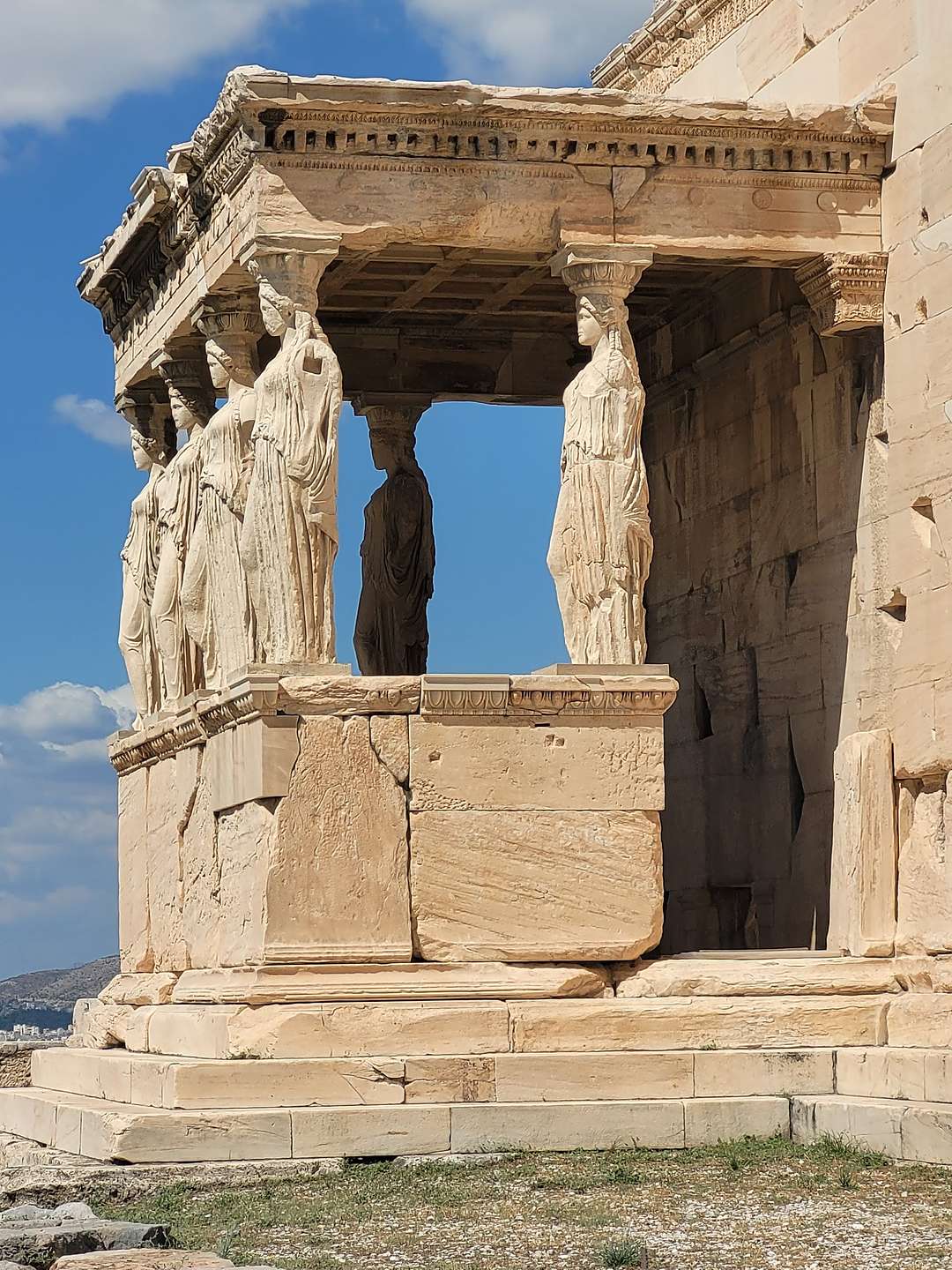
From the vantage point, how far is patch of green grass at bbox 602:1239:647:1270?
390 inches

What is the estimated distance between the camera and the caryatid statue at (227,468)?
1543 cm

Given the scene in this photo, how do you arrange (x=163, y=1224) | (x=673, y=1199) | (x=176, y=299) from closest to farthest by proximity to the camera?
(x=163, y=1224), (x=673, y=1199), (x=176, y=299)

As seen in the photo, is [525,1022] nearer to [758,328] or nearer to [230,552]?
[230,552]

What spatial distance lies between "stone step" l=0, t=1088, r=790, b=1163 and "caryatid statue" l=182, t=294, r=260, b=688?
3.32m

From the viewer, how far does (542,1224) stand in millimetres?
10938

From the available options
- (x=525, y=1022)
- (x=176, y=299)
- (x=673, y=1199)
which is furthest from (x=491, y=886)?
(x=176, y=299)

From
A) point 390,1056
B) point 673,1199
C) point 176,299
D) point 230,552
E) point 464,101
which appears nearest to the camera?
point 673,1199

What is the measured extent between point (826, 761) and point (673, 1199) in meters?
4.94

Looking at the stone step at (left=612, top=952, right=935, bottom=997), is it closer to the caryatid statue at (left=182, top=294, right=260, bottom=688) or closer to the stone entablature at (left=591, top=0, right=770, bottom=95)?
the caryatid statue at (left=182, top=294, right=260, bottom=688)

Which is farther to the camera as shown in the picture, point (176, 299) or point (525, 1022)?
point (176, 299)

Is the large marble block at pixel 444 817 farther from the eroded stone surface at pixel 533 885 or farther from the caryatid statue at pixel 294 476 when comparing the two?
the caryatid statue at pixel 294 476

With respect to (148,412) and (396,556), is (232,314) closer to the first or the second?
(148,412)

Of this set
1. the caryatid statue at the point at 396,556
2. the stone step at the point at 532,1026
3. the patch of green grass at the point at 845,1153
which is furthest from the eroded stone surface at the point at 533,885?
the caryatid statue at the point at 396,556

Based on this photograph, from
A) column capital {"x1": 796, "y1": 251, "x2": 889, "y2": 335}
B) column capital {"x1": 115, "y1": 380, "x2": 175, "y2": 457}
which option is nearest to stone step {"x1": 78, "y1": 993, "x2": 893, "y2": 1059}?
column capital {"x1": 796, "y1": 251, "x2": 889, "y2": 335}
